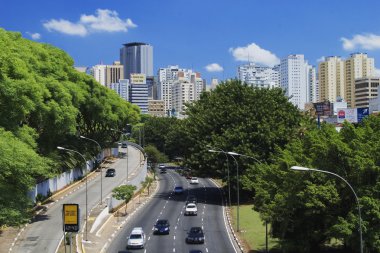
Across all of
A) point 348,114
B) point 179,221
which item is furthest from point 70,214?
point 348,114

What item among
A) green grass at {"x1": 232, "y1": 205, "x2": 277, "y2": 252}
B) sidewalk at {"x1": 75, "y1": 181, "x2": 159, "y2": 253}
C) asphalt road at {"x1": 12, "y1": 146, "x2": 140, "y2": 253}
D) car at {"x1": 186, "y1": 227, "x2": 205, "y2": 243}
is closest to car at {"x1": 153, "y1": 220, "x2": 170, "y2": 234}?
sidewalk at {"x1": 75, "y1": 181, "x2": 159, "y2": 253}

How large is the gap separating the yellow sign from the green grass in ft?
47.2

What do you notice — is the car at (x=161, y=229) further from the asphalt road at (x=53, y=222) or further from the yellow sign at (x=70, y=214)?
the yellow sign at (x=70, y=214)

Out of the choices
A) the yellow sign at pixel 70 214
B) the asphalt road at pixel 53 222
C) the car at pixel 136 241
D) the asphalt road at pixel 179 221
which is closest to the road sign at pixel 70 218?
the yellow sign at pixel 70 214

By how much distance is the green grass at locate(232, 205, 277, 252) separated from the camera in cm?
4506

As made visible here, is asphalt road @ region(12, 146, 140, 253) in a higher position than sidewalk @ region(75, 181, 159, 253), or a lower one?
higher

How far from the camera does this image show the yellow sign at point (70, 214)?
37.3m

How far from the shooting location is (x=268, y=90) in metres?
74.8

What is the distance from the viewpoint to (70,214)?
3728 cm

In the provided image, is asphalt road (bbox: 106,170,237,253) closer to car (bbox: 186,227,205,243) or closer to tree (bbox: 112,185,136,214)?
car (bbox: 186,227,205,243)

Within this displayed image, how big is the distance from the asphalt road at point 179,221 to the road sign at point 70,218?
7.60m

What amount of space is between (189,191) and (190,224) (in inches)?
1085

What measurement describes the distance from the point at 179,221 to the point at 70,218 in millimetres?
22472

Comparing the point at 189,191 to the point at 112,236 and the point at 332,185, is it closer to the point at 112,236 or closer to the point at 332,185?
the point at 112,236
